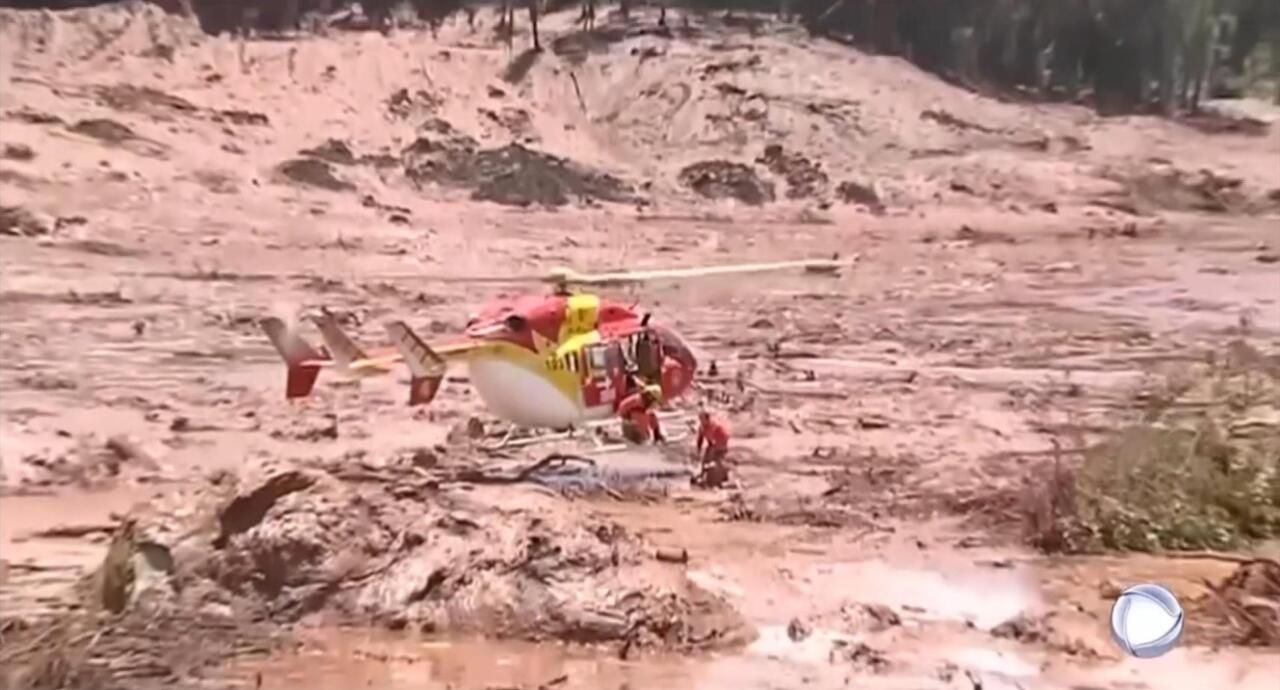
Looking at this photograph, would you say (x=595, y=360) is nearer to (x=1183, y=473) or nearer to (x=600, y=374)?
(x=600, y=374)

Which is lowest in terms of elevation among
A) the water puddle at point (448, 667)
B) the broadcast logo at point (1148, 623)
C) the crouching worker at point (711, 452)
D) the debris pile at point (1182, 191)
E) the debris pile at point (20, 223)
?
the water puddle at point (448, 667)

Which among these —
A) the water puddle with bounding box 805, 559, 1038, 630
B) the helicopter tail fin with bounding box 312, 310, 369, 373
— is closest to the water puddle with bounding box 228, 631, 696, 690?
the water puddle with bounding box 805, 559, 1038, 630

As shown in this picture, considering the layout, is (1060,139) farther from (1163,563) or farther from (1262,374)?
(1163,563)

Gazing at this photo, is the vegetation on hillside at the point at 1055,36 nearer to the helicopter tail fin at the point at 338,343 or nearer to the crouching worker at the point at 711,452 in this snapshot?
the helicopter tail fin at the point at 338,343

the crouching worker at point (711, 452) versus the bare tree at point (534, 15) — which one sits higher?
the bare tree at point (534, 15)

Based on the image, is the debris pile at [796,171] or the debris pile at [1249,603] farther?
the debris pile at [796,171]

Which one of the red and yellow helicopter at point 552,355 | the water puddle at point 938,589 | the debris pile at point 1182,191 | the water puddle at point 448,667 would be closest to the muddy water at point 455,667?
the water puddle at point 448,667

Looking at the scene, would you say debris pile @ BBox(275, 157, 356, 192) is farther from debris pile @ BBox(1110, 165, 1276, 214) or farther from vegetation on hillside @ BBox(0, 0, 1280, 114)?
debris pile @ BBox(1110, 165, 1276, 214)
